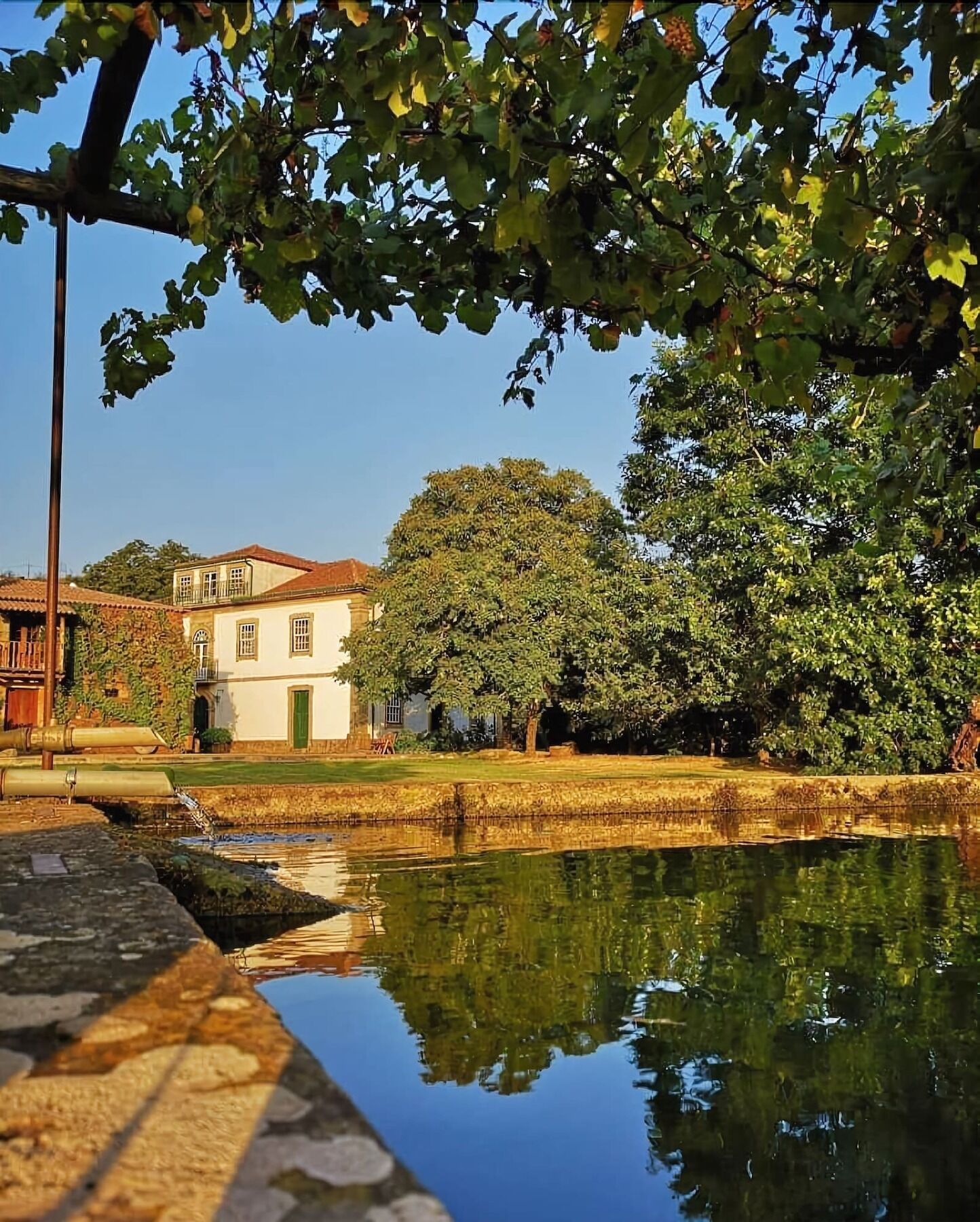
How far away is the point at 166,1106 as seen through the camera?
1.28 meters

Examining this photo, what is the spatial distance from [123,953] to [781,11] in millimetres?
3021

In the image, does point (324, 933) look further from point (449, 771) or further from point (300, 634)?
point (300, 634)

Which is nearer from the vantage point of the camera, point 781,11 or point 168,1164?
point 168,1164

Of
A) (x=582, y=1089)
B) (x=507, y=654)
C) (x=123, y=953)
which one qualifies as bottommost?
(x=582, y=1089)

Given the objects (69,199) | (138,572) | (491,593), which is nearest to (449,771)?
(491,593)

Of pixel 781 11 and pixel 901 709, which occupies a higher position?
pixel 781 11

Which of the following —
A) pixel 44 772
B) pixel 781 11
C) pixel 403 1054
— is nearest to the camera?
pixel 781 11

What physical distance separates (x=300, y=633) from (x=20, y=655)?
10.7m

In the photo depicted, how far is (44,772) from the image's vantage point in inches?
216

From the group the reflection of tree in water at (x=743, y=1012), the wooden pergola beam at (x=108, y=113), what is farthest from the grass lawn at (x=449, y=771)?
the wooden pergola beam at (x=108, y=113)

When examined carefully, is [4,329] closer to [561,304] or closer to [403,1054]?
[561,304]

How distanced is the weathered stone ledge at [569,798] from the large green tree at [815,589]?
3.13 meters

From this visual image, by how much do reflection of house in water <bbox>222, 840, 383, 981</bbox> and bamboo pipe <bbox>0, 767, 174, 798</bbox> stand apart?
3.72 feet

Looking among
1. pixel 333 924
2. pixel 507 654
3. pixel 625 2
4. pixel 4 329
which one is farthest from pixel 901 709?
pixel 625 2
